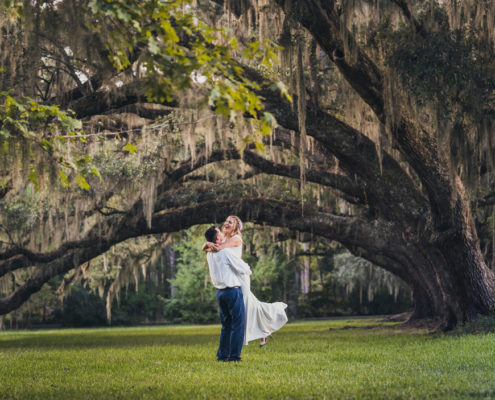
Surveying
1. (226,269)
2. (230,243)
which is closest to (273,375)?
(226,269)

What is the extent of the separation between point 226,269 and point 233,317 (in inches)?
22.5

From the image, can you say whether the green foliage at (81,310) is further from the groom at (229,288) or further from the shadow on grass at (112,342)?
the groom at (229,288)

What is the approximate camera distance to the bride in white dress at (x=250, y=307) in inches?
274

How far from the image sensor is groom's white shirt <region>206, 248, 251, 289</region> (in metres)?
6.85

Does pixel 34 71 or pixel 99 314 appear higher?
pixel 34 71

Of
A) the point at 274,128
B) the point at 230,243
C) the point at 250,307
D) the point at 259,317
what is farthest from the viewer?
the point at 259,317

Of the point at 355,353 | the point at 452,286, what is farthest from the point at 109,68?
the point at 452,286

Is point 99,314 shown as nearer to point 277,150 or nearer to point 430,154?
point 277,150

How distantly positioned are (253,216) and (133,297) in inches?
1170

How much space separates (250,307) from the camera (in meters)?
7.54

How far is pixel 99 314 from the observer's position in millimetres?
37438

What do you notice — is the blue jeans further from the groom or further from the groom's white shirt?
the groom's white shirt

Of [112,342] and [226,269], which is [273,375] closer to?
[226,269]

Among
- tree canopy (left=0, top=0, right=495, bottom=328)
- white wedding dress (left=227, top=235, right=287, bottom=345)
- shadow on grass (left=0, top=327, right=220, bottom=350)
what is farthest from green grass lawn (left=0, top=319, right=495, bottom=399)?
shadow on grass (left=0, top=327, right=220, bottom=350)
